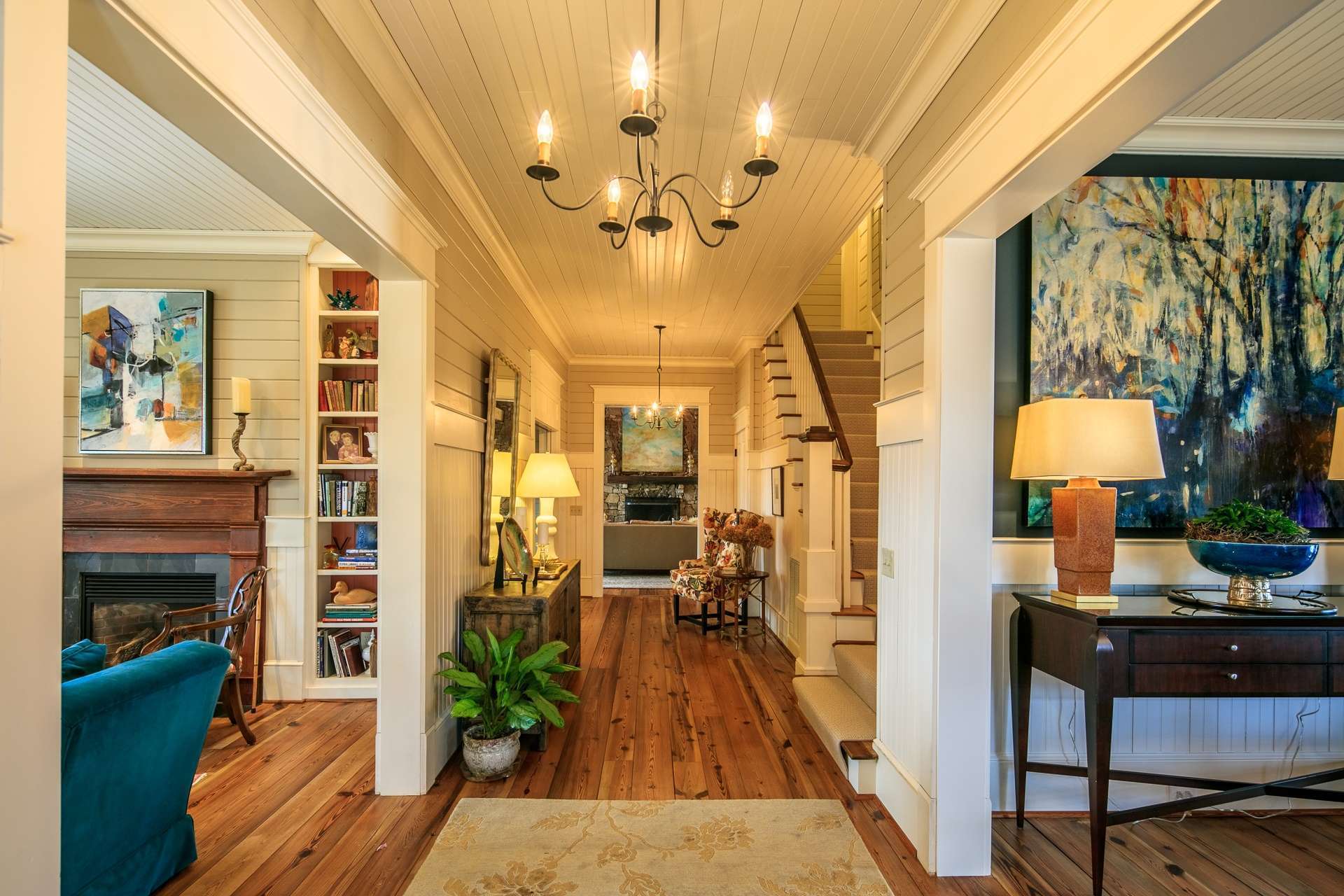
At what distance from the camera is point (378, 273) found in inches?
113

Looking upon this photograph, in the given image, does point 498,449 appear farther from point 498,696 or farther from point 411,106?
point 411,106

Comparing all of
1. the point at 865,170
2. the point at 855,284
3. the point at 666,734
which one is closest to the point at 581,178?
the point at 865,170

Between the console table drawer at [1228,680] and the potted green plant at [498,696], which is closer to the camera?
the console table drawer at [1228,680]

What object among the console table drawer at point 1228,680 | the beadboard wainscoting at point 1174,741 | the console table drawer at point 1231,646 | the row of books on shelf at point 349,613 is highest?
the console table drawer at point 1231,646

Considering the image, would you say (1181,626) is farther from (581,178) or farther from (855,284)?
(855,284)

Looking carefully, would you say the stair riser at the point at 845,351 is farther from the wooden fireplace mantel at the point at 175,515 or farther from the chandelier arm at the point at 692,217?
the wooden fireplace mantel at the point at 175,515

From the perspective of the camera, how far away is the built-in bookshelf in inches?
167

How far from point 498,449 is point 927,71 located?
3.01m

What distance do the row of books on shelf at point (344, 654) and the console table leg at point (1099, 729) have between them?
149 inches

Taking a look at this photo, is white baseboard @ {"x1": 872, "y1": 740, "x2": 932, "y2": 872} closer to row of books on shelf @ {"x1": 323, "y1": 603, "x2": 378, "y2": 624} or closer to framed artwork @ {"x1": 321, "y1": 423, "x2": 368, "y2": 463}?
row of books on shelf @ {"x1": 323, "y1": 603, "x2": 378, "y2": 624}

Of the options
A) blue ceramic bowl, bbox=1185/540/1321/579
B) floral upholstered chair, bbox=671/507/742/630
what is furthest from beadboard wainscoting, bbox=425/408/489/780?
blue ceramic bowl, bbox=1185/540/1321/579

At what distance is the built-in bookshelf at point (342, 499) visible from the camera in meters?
A: 4.23

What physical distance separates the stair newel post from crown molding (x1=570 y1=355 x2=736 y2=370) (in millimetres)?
3728

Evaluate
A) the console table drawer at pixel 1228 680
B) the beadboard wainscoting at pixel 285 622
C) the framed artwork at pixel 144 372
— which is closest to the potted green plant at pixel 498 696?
the beadboard wainscoting at pixel 285 622
